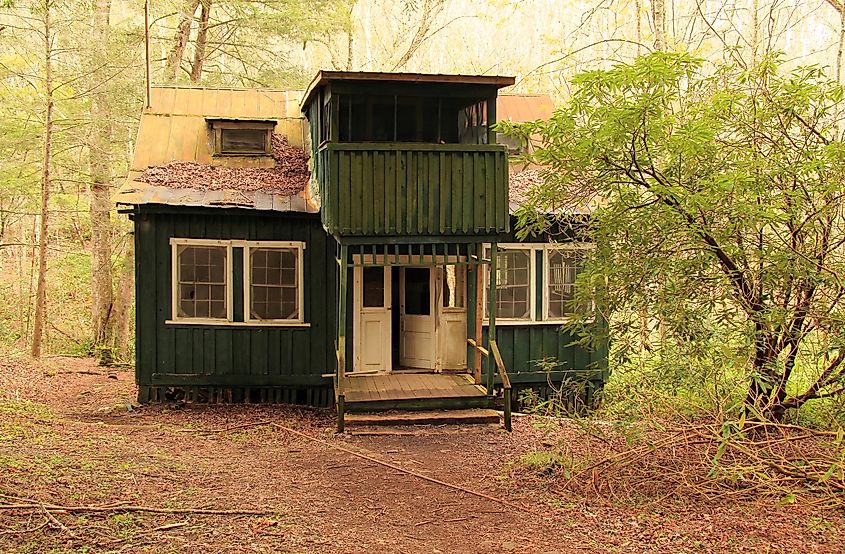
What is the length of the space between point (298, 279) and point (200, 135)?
3.39 m

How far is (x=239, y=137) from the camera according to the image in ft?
43.4

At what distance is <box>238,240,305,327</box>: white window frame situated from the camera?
12.1 metres

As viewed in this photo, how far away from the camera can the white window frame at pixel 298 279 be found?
39.6 ft

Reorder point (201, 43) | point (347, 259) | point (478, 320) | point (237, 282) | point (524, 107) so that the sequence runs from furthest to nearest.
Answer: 1. point (201, 43)
2. point (524, 107)
3. point (237, 282)
4. point (478, 320)
5. point (347, 259)

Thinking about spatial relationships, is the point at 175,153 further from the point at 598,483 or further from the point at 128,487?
the point at 598,483

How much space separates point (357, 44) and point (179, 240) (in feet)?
65.9

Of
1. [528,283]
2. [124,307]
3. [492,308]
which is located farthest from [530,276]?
[124,307]

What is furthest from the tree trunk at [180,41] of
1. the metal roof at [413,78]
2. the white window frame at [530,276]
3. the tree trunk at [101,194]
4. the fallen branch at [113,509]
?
the fallen branch at [113,509]

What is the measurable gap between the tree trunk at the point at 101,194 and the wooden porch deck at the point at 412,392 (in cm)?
870

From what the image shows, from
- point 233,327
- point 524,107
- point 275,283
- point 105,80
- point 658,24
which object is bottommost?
point 233,327

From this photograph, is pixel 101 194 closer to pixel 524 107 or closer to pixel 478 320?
pixel 524 107

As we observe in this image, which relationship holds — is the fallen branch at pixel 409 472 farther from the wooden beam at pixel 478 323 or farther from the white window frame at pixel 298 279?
the wooden beam at pixel 478 323

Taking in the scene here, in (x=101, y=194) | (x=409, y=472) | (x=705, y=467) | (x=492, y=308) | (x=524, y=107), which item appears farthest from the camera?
(x=101, y=194)

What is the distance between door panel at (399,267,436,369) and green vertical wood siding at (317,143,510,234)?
220cm
